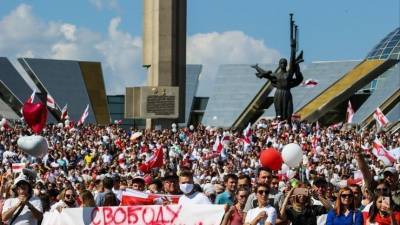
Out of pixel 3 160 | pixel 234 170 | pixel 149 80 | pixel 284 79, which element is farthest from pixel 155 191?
pixel 149 80

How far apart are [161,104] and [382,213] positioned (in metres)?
32.3

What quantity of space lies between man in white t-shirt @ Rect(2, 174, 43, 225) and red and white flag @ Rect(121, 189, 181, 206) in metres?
1.42

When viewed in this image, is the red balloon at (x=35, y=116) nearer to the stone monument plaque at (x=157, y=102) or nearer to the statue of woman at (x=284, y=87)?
the statue of woman at (x=284, y=87)

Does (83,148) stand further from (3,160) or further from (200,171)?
(200,171)

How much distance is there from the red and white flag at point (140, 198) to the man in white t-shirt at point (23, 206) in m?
1.42

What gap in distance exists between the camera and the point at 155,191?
1303 centimetres

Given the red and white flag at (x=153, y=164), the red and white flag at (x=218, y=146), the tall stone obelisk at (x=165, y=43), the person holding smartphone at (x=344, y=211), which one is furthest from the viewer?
the tall stone obelisk at (x=165, y=43)

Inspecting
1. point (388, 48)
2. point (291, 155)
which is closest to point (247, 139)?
point (291, 155)

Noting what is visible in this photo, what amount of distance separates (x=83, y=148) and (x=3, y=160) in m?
3.59

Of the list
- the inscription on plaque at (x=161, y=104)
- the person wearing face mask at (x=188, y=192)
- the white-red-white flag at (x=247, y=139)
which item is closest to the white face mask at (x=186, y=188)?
the person wearing face mask at (x=188, y=192)

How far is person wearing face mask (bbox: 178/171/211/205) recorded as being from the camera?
37.0 feet

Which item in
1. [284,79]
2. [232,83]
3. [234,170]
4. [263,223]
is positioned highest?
[232,83]

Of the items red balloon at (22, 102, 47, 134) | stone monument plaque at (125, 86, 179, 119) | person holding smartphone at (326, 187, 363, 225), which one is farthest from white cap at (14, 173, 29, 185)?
stone monument plaque at (125, 86, 179, 119)

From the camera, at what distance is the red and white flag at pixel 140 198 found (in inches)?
479
